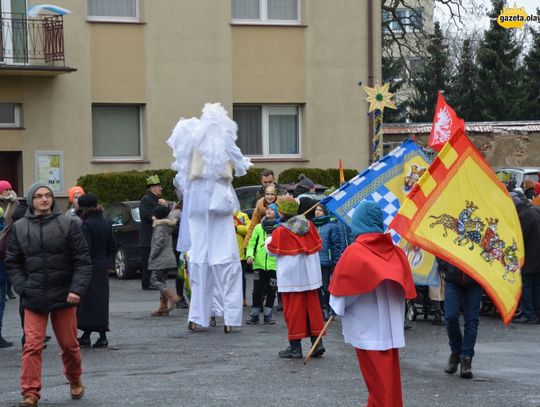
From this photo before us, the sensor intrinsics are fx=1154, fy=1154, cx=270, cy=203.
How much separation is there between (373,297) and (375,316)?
14 cm

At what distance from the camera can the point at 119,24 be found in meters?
26.6

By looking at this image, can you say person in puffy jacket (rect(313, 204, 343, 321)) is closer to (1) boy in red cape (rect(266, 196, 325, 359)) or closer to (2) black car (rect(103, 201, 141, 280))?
(1) boy in red cape (rect(266, 196, 325, 359))

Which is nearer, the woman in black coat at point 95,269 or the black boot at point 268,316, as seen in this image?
the woman in black coat at point 95,269

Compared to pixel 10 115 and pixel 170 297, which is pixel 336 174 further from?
pixel 170 297

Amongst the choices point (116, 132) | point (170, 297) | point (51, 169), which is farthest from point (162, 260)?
point (116, 132)

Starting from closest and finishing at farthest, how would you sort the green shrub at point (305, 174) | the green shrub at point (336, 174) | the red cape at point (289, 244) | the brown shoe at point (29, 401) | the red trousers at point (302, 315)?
the brown shoe at point (29, 401)
the red trousers at point (302, 315)
the red cape at point (289, 244)
the green shrub at point (305, 174)
the green shrub at point (336, 174)

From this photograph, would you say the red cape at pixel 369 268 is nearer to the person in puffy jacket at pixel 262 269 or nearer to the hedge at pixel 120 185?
the person in puffy jacket at pixel 262 269

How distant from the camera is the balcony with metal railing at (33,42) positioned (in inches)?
1007

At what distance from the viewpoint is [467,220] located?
417 inches

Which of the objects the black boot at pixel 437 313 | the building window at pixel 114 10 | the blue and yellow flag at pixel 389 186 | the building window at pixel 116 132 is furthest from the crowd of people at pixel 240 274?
the building window at pixel 114 10

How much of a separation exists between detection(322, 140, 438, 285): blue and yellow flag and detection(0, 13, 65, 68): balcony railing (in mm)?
13514

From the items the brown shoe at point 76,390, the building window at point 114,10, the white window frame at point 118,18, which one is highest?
the building window at point 114,10

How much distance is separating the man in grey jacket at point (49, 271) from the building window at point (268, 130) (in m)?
18.7

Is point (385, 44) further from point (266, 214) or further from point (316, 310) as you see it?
point (316, 310)
